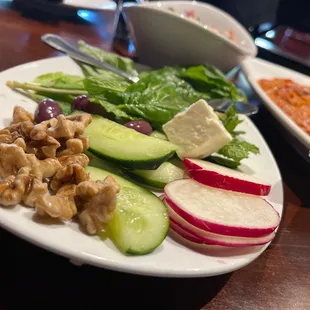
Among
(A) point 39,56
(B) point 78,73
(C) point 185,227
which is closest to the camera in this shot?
(C) point 185,227

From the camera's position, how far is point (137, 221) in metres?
0.94

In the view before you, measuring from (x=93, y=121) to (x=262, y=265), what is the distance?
59 cm

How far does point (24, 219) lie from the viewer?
2.77ft

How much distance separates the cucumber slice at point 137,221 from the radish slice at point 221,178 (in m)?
0.16

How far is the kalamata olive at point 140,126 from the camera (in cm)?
129

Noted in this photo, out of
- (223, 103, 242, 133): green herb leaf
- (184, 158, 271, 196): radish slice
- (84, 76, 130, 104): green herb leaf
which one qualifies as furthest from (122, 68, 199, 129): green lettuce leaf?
(184, 158, 271, 196): radish slice

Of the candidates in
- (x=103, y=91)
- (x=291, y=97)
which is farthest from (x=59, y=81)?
(x=291, y=97)

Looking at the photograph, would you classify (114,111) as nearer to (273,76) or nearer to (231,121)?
(231,121)

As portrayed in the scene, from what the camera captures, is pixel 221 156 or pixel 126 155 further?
pixel 221 156

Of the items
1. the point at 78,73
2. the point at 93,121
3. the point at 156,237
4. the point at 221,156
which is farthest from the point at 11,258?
the point at 78,73

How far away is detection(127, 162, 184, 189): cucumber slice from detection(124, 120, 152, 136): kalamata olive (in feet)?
0.48

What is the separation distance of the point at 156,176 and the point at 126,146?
110 mm

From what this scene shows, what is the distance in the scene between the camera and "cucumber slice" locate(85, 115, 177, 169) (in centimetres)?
112

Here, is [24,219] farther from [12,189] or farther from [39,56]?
[39,56]
